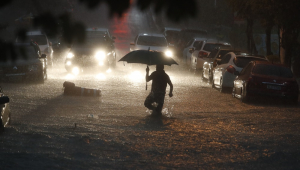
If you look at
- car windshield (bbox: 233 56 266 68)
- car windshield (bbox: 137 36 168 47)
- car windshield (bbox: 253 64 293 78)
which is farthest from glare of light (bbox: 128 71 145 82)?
car windshield (bbox: 253 64 293 78)

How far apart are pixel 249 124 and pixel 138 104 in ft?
A: 13.7

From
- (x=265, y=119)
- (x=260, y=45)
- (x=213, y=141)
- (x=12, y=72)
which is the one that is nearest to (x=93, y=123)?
(x=213, y=141)

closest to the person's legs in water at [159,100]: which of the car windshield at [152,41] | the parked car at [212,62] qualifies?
the parked car at [212,62]

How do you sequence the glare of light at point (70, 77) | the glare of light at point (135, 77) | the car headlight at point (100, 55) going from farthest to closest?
the car headlight at point (100, 55) < the glare of light at point (135, 77) < the glare of light at point (70, 77)

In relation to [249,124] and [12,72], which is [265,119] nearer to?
[249,124]

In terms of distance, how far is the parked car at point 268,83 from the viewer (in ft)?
56.7

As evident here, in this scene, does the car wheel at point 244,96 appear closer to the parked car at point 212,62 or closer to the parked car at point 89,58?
the parked car at point 212,62

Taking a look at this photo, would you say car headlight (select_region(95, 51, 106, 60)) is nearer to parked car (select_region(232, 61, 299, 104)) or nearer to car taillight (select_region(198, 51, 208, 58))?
car taillight (select_region(198, 51, 208, 58))

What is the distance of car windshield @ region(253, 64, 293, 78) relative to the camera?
58.4ft

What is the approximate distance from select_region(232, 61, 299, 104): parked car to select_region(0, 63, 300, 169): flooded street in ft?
1.20

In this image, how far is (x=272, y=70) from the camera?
17.9 m

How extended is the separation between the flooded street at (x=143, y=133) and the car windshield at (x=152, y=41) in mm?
12263

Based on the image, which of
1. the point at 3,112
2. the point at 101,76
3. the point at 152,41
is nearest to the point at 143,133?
the point at 3,112

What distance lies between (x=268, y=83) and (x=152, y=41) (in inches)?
609
